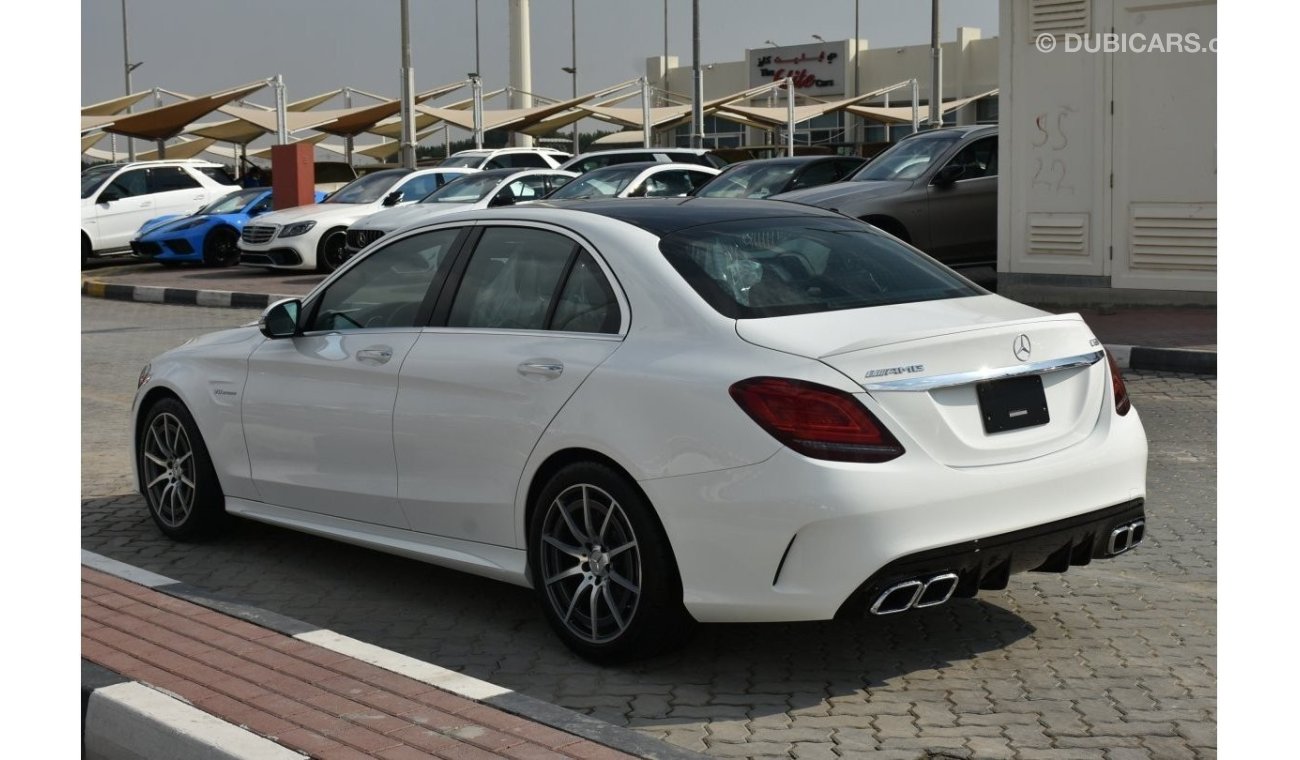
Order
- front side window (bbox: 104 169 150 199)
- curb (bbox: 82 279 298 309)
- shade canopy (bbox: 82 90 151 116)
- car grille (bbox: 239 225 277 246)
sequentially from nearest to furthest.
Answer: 1. curb (bbox: 82 279 298 309)
2. car grille (bbox: 239 225 277 246)
3. front side window (bbox: 104 169 150 199)
4. shade canopy (bbox: 82 90 151 116)

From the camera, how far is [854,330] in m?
4.91

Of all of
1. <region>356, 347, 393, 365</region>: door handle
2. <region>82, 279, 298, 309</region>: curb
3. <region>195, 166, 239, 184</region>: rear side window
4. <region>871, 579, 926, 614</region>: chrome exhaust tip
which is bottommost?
<region>871, 579, 926, 614</region>: chrome exhaust tip

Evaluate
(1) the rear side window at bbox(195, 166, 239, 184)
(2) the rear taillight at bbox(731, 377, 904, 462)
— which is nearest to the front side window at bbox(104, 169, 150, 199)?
(1) the rear side window at bbox(195, 166, 239, 184)

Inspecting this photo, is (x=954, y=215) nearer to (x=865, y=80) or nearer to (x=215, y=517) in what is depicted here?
(x=215, y=517)

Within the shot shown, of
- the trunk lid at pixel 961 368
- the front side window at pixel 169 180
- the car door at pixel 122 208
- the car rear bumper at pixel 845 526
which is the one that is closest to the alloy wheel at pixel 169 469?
the car rear bumper at pixel 845 526

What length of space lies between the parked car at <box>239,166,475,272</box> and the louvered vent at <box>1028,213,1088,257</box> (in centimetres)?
1083

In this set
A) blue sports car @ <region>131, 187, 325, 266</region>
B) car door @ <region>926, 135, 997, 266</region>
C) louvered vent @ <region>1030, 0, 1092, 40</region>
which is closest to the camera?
louvered vent @ <region>1030, 0, 1092, 40</region>

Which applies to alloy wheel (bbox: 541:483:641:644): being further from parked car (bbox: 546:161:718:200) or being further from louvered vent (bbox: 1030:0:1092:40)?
parked car (bbox: 546:161:718:200)

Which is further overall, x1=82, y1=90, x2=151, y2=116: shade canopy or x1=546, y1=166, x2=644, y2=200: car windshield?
x1=82, y1=90, x2=151, y2=116: shade canopy

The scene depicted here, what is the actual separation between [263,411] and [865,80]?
2912 inches

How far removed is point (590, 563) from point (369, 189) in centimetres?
2064

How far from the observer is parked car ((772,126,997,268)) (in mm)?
16672

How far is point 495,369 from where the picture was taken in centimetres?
548

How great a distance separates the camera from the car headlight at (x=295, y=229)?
2328cm
